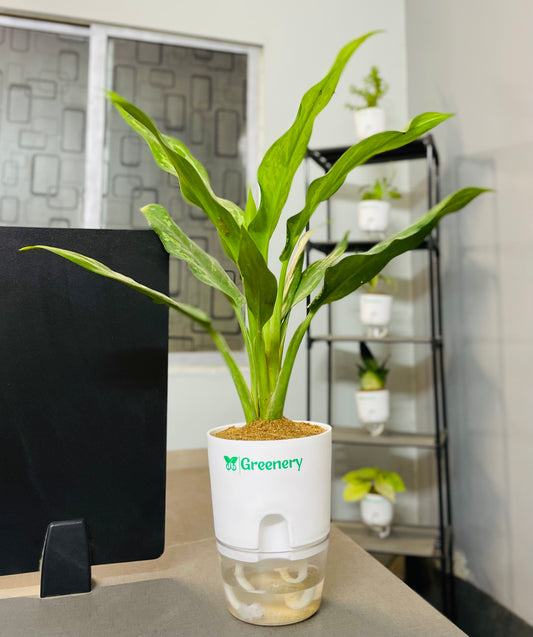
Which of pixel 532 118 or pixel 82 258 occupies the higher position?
pixel 532 118

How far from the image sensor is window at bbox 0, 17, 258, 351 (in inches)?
80.7

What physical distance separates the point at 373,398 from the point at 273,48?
1.60 metres

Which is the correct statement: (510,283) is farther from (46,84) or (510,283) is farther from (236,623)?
(46,84)

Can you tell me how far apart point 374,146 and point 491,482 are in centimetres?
145

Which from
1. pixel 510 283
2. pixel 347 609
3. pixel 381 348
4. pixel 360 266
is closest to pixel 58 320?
pixel 360 266

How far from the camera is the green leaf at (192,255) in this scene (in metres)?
0.63

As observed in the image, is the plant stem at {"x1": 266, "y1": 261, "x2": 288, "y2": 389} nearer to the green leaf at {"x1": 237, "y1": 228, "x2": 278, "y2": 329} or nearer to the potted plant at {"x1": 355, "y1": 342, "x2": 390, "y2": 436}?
the green leaf at {"x1": 237, "y1": 228, "x2": 278, "y2": 329}

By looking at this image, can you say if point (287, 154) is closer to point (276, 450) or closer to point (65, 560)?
point (276, 450)

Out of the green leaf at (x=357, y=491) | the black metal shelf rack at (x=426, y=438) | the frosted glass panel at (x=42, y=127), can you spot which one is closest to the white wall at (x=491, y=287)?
the black metal shelf rack at (x=426, y=438)

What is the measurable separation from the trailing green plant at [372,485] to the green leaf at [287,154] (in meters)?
1.42

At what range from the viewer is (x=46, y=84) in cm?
208

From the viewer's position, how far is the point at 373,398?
183 centimetres

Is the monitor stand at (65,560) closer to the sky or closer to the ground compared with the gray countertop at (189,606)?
closer to the sky

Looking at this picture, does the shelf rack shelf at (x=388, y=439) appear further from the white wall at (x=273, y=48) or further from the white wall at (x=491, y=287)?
the white wall at (x=273, y=48)
